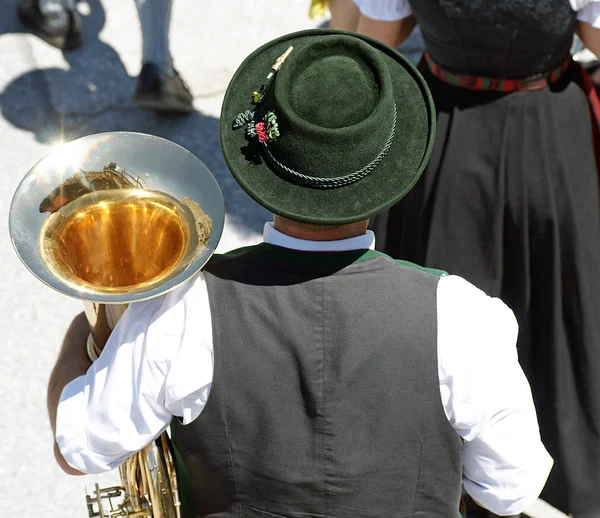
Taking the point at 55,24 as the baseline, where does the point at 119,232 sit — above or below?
below

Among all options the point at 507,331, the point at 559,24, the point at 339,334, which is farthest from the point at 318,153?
the point at 559,24

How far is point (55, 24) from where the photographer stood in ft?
13.6

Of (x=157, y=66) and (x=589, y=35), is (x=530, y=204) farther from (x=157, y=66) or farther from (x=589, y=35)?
(x=157, y=66)

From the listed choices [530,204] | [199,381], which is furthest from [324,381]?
[530,204]

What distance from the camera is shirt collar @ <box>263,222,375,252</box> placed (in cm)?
143

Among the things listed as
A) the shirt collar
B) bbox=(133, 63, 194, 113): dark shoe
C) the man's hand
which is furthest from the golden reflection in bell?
bbox=(133, 63, 194, 113): dark shoe

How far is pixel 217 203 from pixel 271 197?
0.97 feet

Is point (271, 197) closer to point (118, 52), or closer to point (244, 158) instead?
point (244, 158)

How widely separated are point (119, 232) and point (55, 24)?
2.83 m

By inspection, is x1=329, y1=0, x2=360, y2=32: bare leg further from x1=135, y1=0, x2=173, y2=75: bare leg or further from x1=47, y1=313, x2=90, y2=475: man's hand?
x1=135, y1=0, x2=173, y2=75: bare leg

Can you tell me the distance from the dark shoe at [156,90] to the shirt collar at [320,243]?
253cm

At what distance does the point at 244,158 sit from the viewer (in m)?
1.44

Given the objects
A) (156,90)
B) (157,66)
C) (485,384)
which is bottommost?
(485,384)

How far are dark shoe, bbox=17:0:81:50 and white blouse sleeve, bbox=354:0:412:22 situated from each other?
7.65 ft
